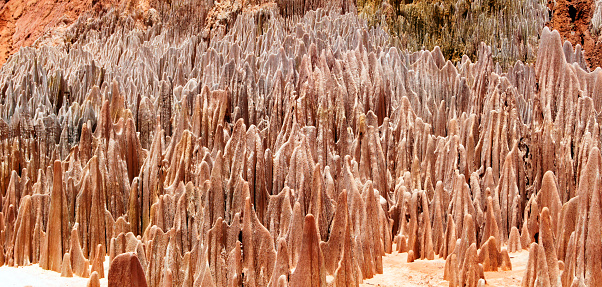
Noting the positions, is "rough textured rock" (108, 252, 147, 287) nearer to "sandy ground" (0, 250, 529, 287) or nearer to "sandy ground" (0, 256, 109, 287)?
"sandy ground" (0, 250, 529, 287)

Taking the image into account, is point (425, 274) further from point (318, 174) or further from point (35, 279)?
point (35, 279)

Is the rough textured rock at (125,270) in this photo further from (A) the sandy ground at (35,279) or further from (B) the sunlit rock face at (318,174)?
(A) the sandy ground at (35,279)

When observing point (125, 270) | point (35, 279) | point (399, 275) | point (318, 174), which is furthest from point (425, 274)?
point (35, 279)

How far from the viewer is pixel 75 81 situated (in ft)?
20.1

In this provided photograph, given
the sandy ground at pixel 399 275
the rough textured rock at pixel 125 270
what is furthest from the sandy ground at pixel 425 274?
the rough textured rock at pixel 125 270

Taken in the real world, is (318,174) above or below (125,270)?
above

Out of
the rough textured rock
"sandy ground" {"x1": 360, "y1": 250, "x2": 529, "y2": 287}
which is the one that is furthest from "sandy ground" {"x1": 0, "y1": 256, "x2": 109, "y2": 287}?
the rough textured rock

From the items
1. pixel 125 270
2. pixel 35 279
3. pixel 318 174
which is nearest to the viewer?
pixel 125 270

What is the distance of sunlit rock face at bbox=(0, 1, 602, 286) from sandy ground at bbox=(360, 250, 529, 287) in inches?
2.6

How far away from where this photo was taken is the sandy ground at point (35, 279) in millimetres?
3367

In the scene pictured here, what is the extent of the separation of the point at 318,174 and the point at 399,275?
71 cm

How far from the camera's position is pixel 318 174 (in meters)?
3.11

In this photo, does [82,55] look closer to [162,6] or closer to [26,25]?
[162,6]

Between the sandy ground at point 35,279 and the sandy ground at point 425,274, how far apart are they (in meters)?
1.66
